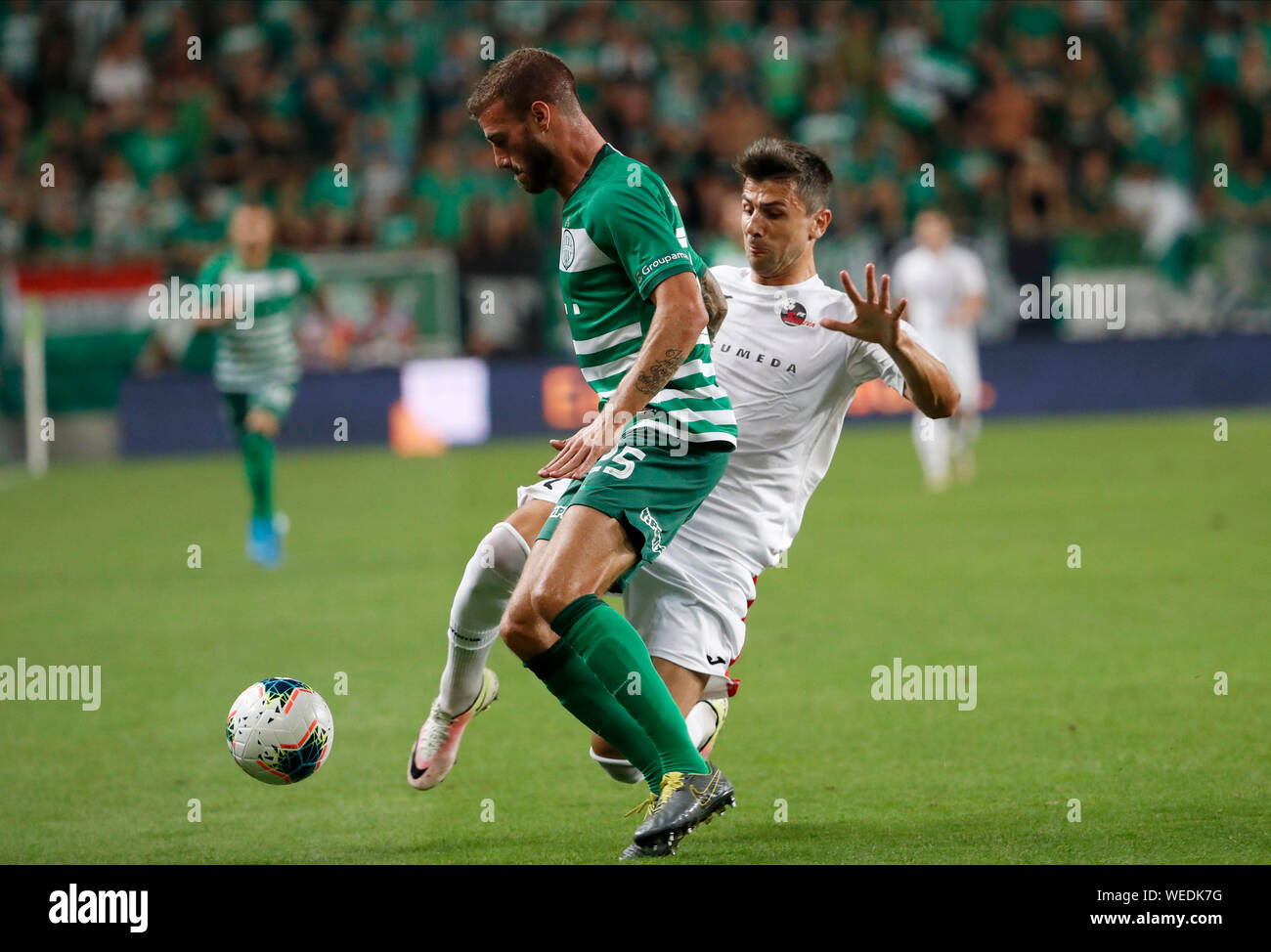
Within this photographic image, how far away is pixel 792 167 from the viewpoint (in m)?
5.42

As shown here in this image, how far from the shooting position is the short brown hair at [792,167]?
5.42 metres

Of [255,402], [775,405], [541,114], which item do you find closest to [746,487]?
[775,405]

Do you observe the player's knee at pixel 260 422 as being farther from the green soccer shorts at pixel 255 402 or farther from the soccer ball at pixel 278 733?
the soccer ball at pixel 278 733

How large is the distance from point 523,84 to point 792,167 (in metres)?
1.14

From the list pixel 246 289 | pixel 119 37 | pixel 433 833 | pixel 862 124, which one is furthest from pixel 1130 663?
pixel 119 37

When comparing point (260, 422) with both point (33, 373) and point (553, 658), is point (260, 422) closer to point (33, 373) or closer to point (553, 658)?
point (553, 658)

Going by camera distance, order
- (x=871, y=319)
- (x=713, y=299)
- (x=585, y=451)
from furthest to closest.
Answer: (x=713, y=299), (x=871, y=319), (x=585, y=451)

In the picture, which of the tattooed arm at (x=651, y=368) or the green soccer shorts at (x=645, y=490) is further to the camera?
the green soccer shorts at (x=645, y=490)

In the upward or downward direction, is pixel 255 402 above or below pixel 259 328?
below

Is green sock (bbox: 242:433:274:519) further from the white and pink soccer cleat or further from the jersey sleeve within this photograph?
the jersey sleeve

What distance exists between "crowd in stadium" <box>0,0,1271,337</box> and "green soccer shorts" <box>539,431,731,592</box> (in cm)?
1432

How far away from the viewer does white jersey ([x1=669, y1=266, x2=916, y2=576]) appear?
548 cm

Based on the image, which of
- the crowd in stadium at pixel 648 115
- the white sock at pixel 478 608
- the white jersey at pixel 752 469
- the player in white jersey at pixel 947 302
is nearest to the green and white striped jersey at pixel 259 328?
the player in white jersey at pixel 947 302

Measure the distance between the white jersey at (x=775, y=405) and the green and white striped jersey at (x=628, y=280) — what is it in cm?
67
